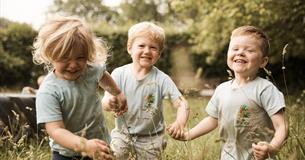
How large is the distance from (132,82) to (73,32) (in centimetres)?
110

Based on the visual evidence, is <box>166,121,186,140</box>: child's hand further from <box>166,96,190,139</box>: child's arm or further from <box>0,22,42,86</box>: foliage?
<box>0,22,42,86</box>: foliage

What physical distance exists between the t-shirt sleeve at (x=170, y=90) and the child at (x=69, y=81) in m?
0.59

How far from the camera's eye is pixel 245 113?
3057 mm

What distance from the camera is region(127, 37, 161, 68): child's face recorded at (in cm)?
403

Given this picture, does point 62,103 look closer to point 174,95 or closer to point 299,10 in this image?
point 174,95

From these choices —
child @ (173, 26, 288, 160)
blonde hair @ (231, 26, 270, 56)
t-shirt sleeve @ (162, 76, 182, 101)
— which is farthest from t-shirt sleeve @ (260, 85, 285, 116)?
t-shirt sleeve @ (162, 76, 182, 101)

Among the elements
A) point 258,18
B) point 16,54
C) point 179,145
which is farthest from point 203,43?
point 179,145

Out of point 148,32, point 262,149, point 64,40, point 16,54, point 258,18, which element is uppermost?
point 258,18

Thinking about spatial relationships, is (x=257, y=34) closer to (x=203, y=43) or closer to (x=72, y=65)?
(x=72, y=65)

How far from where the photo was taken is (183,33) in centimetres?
2081

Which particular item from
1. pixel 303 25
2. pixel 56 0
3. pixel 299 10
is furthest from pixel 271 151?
pixel 56 0

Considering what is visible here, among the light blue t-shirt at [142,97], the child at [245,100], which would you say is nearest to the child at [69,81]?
the light blue t-shirt at [142,97]

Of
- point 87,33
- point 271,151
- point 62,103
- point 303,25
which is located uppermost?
point 303,25

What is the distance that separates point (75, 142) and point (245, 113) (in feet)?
3.30
